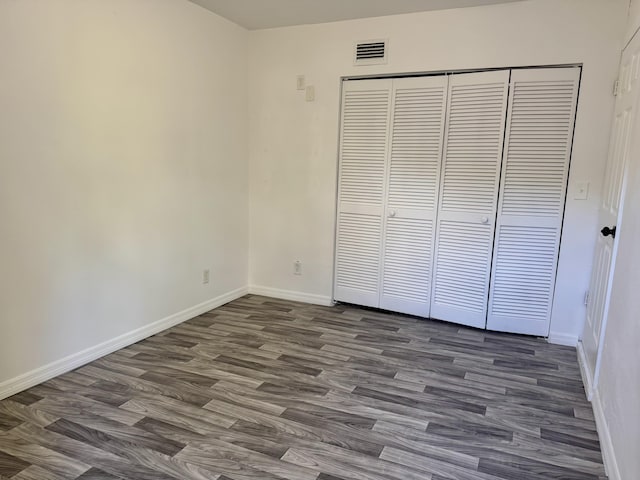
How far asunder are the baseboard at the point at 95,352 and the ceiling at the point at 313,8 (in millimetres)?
2344

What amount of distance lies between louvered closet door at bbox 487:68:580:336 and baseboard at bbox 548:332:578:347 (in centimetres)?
5

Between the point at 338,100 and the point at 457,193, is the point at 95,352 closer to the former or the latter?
the point at 338,100

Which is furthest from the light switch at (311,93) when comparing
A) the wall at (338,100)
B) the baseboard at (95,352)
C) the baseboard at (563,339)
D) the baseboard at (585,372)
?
the baseboard at (585,372)

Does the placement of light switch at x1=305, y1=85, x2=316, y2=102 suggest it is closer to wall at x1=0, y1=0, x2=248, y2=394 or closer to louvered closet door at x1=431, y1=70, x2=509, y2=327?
wall at x1=0, y1=0, x2=248, y2=394

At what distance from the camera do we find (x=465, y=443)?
2064mm

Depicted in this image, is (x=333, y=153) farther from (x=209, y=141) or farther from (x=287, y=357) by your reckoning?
(x=287, y=357)

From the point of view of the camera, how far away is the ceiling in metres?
3.19

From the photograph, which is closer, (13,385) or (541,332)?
(13,385)

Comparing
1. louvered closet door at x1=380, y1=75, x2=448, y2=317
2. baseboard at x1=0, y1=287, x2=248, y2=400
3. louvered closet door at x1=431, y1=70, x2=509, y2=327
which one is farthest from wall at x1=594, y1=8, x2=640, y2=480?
baseboard at x1=0, y1=287, x2=248, y2=400

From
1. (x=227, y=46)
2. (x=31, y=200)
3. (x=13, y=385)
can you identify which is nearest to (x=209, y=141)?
(x=227, y=46)

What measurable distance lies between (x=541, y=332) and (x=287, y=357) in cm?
192

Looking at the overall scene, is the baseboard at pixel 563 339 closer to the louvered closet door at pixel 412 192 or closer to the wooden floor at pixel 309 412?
the wooden floor at pixel 309 412

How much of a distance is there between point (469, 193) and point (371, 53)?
4.47 ft

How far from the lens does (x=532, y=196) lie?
3.23 m
